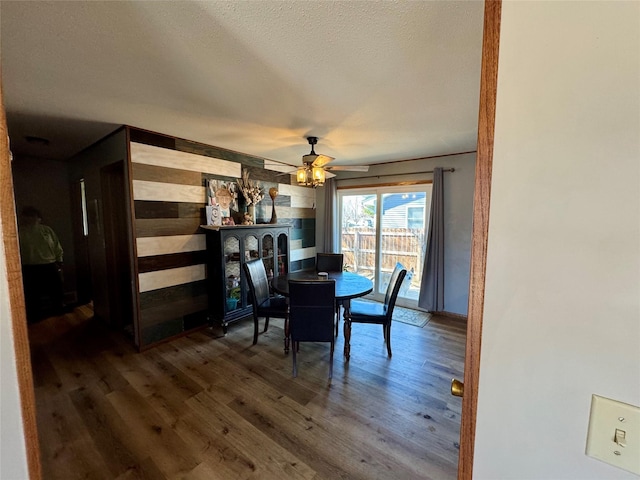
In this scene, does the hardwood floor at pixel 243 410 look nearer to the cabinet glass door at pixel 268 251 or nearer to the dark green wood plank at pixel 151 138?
the cabinet glass door at pixel 268 251

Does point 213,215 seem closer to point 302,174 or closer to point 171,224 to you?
point 171,224

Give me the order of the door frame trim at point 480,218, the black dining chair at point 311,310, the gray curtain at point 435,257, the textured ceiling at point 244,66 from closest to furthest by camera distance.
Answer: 1. the door frame trim at point 480,218
2. the textured ceiling at point 244,66
3. the black dining chair at point 311,310
4. the gray curtain at point 435,257

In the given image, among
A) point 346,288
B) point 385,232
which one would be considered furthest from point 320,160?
point 385,232

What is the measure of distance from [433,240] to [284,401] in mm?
2899

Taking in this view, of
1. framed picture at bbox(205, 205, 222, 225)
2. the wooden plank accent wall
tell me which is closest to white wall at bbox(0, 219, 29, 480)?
the wooden plank accent wall

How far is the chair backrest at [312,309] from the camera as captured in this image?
2232 millimetres

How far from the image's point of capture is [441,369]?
2549 mm

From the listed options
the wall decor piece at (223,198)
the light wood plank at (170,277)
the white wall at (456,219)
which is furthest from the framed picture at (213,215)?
the white wall at (456,219)

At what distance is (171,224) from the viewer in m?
2.97

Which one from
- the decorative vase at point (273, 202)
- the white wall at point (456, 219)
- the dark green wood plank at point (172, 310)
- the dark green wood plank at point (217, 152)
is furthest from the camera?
the decorative vase at point (273, 202)

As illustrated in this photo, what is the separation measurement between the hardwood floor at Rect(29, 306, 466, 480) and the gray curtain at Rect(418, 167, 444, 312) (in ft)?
2.91

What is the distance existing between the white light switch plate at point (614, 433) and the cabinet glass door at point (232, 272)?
3194mm

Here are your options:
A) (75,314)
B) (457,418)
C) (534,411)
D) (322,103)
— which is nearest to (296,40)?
(322,103)

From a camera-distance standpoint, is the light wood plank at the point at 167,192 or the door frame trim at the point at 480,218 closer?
the door frame trim at the point at 480,218
